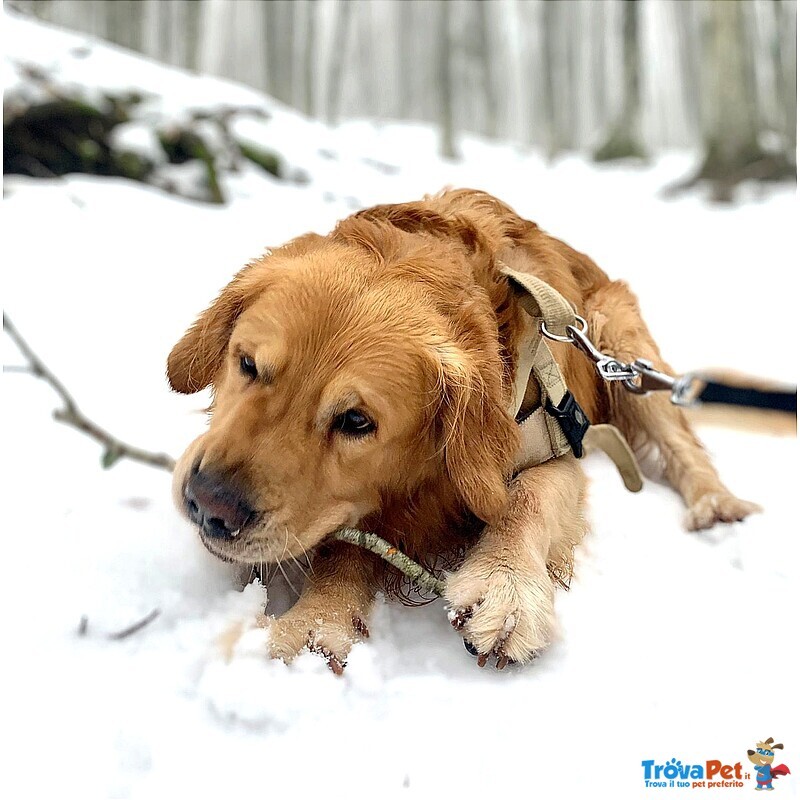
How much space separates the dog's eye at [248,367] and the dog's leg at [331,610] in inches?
18.8

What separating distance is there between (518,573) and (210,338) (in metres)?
0.98

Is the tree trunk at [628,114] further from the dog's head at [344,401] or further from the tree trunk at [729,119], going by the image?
the dog's head at [344,401]

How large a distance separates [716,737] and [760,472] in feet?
4.46

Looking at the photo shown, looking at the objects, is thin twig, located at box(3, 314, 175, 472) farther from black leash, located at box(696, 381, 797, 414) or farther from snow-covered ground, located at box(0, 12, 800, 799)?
black leash, located at box(696, 381, 797, 414)

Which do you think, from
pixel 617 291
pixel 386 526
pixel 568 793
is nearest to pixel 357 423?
pixel 386 526

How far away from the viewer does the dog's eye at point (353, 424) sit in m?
1.54

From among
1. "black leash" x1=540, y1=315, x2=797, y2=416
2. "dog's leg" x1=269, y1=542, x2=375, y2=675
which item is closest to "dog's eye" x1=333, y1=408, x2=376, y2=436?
"dog's leg" x1=269, y1=542, x2=375, y2=675

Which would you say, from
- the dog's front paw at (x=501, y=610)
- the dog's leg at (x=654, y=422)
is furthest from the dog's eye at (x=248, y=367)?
the dog's leg at (x=654, y=422)

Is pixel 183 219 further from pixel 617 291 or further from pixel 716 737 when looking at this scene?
pixel 716 737

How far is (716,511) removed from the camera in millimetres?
2221

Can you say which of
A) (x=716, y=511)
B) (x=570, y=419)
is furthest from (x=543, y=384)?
(x=716, y=511)

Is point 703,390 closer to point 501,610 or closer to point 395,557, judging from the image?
point 501,610

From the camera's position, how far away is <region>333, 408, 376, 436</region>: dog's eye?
1536mm

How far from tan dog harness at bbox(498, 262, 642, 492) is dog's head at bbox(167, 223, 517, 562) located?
13 centimetres
